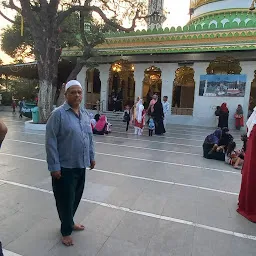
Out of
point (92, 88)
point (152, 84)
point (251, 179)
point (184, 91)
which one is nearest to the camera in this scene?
point (251, 179)

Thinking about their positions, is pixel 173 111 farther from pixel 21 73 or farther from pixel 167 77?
pixel 21 73

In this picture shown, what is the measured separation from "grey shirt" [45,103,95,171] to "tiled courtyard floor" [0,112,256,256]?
0.91 metres

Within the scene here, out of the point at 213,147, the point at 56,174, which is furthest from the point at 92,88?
the point at 56,174

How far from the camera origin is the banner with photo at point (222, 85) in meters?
13.9

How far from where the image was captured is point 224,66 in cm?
1534

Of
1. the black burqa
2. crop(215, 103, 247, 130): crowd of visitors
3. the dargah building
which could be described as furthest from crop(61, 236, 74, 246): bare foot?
crop(215, 103, 247, 130): crowd of visitors

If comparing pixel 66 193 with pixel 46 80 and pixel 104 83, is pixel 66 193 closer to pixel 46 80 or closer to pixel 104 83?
pixel 46 80

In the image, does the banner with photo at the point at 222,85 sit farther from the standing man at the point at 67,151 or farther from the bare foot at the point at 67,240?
the bare foot at the point at 67,240

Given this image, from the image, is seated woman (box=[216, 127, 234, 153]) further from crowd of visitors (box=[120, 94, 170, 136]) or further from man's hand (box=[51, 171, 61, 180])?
man's hand (box=[51, 171, 61, 180])

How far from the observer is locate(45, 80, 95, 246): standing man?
2.59 meters

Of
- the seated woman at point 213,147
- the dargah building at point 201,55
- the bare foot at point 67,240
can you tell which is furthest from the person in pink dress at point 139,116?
the bare foot at point 67,240

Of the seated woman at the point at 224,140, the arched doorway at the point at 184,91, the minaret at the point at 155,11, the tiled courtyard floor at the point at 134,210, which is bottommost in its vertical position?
the tiled courtyard floor at the point at 134,210

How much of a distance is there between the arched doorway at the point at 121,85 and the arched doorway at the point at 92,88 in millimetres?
1257

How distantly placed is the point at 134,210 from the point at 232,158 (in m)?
3.81
